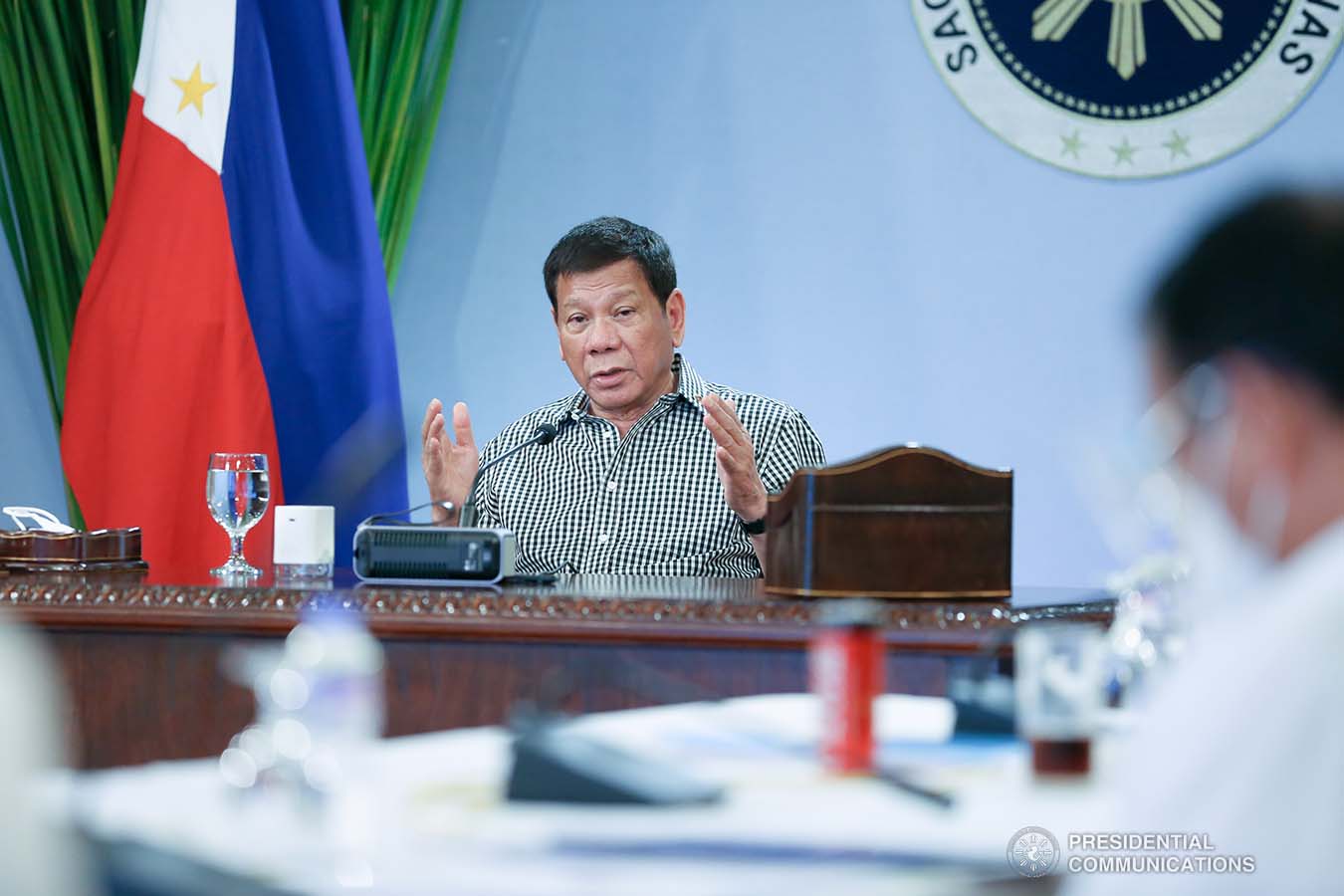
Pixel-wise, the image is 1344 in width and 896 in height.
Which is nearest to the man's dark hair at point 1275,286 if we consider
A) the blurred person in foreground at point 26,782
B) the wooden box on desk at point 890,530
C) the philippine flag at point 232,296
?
the blurred person in foreground at point 26,782

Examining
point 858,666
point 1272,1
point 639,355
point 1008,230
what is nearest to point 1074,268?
point 1008,230

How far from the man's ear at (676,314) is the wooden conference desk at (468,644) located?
39.2 inches

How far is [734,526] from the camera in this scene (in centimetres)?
287

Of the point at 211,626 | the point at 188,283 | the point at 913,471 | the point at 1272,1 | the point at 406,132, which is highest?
the point at 1272,1

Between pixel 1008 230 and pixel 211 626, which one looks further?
pixel 1008 230

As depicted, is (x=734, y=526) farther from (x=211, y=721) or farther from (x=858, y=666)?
(x=858, y=666)

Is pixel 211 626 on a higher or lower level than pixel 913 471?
lower

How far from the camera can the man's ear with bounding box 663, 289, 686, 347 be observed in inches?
122

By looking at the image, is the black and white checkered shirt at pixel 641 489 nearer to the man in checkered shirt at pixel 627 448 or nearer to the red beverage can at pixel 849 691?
the man in checkered shirt at pixel 627 448

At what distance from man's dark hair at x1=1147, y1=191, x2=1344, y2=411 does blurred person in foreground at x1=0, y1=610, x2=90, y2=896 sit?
0.68 meters

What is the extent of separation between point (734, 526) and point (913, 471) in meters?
0.85

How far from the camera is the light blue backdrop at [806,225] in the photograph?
11.3 ft

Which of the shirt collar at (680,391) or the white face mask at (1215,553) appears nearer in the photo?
the white face mask at (1215,553)

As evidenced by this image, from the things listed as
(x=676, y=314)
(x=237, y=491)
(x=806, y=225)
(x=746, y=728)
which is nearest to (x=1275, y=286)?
(x=746, y=728)
